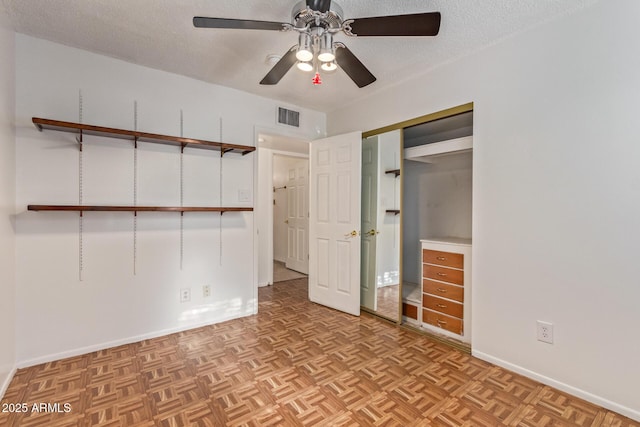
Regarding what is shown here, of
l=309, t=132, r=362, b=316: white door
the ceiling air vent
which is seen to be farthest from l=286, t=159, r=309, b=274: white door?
the ceiling air vent

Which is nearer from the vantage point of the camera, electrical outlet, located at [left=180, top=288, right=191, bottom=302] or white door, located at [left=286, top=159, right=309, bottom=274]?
electrical outlet, located at [left=180, top=288, right=191, bottom=302]

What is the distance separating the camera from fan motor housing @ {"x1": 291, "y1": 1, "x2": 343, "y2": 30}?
1572 mm

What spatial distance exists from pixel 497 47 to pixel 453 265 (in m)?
1.80

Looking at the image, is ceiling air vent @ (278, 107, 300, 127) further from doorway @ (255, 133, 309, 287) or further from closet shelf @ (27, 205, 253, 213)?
closet shelf @ (27, 205, 253, 213)

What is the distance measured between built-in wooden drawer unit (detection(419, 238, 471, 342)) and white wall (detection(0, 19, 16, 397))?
10.7 ft

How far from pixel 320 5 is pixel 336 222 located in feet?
7.54

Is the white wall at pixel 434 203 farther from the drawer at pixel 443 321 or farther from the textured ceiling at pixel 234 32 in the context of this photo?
the textured ceiling at pixel 234 32

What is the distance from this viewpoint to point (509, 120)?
7.28 ft

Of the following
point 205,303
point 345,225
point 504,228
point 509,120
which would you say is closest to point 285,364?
point 205,303

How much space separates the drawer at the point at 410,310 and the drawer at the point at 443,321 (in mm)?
91

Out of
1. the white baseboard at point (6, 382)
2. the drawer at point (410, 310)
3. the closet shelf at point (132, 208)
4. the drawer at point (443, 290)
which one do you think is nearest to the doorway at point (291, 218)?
the closet shelf at point (132, 208)

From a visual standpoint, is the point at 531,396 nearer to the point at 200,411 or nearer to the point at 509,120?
the point at 509,120

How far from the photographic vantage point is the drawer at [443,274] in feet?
8.80

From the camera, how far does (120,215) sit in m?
2.57
